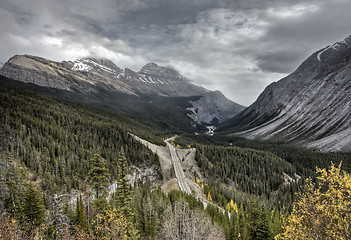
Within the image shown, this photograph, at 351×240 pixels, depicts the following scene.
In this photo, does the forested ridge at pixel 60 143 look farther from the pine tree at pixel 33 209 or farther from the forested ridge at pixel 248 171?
the forested ridge at pixel 248 171

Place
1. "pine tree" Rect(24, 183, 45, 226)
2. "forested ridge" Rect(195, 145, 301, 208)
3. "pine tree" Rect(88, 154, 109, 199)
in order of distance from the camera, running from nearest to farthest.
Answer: "pine tree" Rect(88, 154, 109, 199), "pine tree" Rect(24, 183, 45, 226), "forested ridge" Rect(195, 145, 301, 208)

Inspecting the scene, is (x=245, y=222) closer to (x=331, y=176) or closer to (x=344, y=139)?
(x=331, y=176)

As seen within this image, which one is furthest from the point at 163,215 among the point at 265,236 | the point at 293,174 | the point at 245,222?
the point at 293,174

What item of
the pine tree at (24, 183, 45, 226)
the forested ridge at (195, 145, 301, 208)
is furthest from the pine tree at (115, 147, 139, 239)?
the forested ridge at (195, 145, 301, 208)

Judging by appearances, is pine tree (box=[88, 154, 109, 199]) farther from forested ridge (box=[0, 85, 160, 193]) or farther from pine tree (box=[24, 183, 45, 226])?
forested ridge (box=[0, 85, 160, 193])

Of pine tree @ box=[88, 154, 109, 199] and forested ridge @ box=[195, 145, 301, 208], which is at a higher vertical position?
pine tree @ box=[88, 154, 109, 199]

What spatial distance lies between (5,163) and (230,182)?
370 feet

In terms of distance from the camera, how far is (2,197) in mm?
47156

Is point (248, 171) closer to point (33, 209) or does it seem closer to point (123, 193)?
point (123, 193)

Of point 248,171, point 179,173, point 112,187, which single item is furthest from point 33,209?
point 248,171

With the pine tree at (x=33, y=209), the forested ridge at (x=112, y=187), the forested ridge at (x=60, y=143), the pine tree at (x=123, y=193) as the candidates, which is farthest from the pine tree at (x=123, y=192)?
the forested ridge at (x=60, y=143)

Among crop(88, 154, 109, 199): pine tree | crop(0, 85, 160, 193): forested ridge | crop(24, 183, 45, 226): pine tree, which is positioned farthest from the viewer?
crop(0, 85, 160, 193): forested ridge

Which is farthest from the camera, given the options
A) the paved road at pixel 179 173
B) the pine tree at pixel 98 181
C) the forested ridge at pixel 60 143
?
the paved road at pixel 179 173

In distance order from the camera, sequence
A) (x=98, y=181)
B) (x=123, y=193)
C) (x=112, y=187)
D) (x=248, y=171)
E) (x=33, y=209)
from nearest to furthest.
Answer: (x=98, y=181)
(x=123, y=193)
(x=33, y=209)
(x=112, y=187)
(x=248, y=171)
